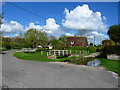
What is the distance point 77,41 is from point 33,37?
84.2 feet

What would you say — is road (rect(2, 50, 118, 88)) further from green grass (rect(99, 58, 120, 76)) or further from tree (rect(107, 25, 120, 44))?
tree (rect(107, 25, 120, 44))

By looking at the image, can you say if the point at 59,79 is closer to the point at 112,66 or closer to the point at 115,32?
the point at 112,66

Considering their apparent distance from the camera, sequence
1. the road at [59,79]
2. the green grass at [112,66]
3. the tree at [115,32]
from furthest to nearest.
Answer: the tree at [115,32] < the green grass at [112,66] < the road at [59,79]

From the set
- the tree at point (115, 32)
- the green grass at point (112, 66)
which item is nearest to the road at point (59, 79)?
the green grass at point (112, 66)

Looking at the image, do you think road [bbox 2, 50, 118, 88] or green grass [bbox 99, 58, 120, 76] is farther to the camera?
green grass [bbox 99, 58, 120, 76]

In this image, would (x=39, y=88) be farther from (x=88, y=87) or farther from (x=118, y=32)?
(x=118, y=32)

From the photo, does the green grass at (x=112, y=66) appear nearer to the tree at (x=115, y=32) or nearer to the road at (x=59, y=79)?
the road at (x=59, y=79)

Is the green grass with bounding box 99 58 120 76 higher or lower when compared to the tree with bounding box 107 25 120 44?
lower

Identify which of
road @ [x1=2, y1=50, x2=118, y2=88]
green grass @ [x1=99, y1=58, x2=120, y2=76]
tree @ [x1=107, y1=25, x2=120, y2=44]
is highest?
tree @ [x1=107, y1=25, x2=120, y2=44]

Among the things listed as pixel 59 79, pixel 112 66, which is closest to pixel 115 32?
pixel 112 66

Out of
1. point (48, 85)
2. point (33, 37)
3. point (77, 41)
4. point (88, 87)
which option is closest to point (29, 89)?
point (48, 85)

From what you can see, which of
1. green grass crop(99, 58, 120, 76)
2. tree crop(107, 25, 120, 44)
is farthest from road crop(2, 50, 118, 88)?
tree crop(107, 25, 120, 44)

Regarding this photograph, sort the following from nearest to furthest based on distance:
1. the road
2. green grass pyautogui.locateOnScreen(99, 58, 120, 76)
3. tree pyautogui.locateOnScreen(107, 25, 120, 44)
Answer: the road
green grass pyautogui.locateOnScreen(99, 58, 120, 76)
tree pyautogui.locateOnScreen(107, 25, 120, 44)

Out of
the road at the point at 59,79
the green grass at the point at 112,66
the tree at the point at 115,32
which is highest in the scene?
the tree at the point at 115,32
